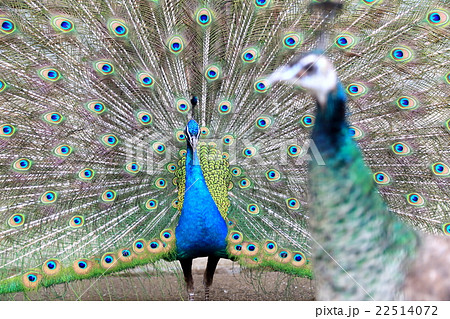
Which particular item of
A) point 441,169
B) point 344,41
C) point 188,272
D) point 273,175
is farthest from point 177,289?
point 344,41

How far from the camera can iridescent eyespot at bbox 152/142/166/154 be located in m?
2.04

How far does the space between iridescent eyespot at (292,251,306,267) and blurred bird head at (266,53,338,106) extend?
3.63ft

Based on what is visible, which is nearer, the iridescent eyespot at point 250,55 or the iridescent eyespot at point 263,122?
the iridescent eyespot at point 250,55

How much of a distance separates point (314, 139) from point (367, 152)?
959 millimetres

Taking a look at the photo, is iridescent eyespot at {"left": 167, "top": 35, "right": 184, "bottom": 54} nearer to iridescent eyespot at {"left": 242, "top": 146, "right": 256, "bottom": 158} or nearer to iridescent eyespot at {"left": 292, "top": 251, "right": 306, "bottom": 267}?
iridescent eyespot at {"left": 242, "top": 146, "right": 256, "bottom": 158}

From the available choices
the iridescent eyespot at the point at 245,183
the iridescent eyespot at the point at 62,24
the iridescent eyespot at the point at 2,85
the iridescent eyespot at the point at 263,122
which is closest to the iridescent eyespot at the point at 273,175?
the iridescent eyespot at the point at 245,183

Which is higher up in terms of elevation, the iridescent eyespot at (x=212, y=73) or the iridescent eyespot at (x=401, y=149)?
the iridescent eyespot at (x=212, y=73)

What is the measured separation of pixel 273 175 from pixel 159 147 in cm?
68

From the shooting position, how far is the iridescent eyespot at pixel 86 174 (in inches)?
75.7

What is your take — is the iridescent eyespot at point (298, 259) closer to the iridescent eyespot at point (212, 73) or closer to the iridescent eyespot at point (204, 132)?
the iridescent eyespot at point (204, 132)

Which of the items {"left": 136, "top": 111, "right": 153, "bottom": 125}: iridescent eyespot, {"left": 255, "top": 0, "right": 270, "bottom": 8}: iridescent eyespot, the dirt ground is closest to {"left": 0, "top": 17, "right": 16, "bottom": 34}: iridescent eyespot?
{"left": 136, "top": 111, "right": 153, "bottom": 125}: iridescent eyespot

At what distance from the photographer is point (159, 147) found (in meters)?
2.05

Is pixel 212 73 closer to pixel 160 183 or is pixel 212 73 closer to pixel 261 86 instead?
pixel 261 86

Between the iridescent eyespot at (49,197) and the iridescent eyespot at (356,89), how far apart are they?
1640mm
